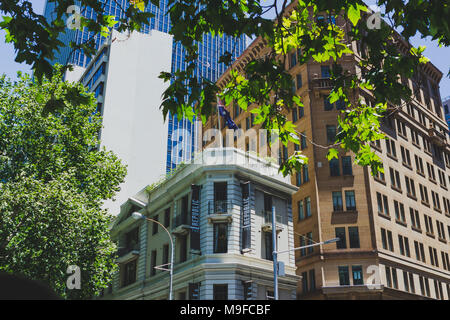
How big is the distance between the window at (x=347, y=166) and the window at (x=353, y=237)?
5205mm

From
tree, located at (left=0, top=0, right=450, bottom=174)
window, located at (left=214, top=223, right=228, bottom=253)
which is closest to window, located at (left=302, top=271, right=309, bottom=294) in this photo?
window, located at (left=214, top=223, right=228, bottom=253)

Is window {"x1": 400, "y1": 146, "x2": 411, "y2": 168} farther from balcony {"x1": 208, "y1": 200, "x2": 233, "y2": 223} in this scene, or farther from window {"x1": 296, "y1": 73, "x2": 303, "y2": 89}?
balcony {"x1": 208, "y1": 200, "x2": 233, "y2": 223}

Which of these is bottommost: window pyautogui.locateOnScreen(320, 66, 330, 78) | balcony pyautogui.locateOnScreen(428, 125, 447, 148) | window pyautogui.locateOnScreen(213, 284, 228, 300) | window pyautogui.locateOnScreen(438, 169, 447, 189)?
window pyautogui.locateOnScreen(213, 284, 228, 300)

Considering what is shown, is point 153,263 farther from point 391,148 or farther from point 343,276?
point 391,148

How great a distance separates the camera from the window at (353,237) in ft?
127

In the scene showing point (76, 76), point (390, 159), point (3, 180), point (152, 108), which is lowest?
point (3, 180)

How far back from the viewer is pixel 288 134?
711cm

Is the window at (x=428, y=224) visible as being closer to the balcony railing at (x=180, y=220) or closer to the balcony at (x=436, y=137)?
the balcony at (x=436, y=137)

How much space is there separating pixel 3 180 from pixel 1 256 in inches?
207

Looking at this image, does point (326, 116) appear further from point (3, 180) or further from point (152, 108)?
point (3, 180)

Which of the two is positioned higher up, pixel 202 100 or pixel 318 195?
pixel 318 195

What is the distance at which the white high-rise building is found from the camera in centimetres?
4744

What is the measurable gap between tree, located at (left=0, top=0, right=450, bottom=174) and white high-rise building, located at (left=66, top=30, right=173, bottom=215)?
38.5 m
